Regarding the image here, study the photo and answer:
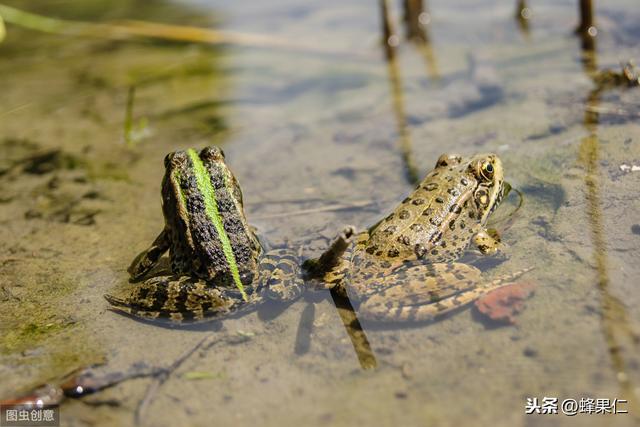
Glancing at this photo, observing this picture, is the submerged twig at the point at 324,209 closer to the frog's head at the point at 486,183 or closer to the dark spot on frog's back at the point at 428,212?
the dark spot on frog's back at the point at 428,212

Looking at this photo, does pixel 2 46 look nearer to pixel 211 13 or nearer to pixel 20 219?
pixel 211 13

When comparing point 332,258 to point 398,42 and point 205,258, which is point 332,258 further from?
point 398,42

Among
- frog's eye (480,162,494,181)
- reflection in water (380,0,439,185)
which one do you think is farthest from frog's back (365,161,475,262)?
reflection in water (380,0,439,185)

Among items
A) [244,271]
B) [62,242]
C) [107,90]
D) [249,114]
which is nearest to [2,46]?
[107,90]

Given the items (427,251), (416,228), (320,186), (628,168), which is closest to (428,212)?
(416,228)

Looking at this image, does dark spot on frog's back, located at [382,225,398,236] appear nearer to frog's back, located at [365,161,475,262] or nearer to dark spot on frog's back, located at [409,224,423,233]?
frog's back, located at [365,161,475,262]

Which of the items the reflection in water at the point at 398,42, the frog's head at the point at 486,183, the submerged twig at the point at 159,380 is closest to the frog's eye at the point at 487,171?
the frog's head at the point at 486,183
